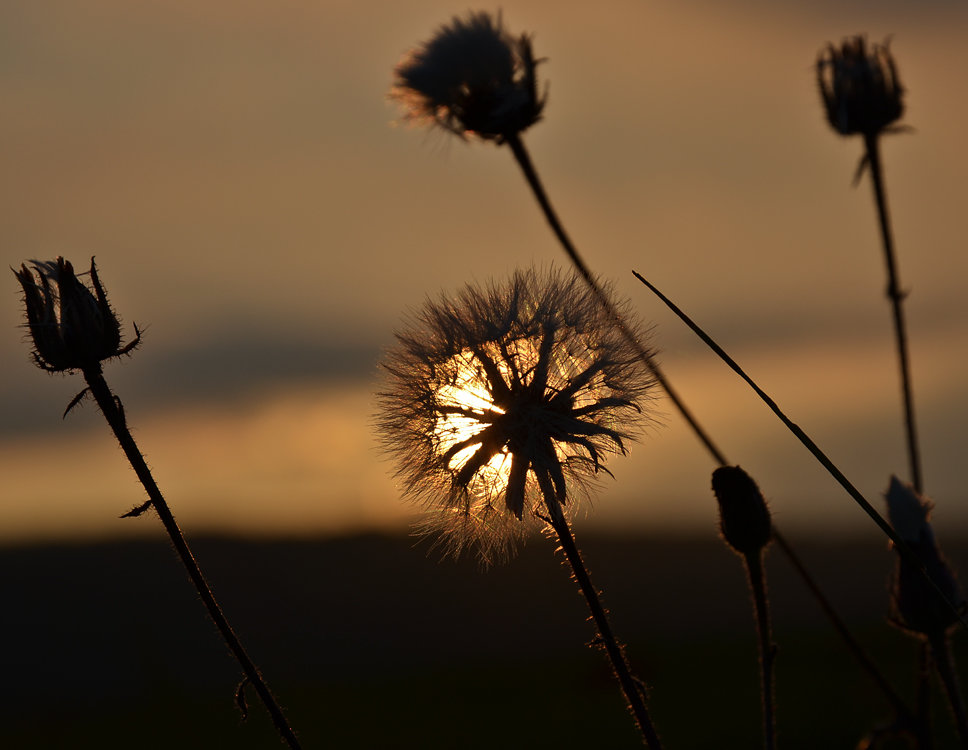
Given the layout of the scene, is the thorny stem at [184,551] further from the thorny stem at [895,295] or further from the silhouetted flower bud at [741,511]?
the thorny stem at [895,295]

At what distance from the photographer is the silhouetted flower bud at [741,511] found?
247 cm

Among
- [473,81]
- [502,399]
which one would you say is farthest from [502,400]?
[473,81]

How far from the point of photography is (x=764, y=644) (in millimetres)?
2502

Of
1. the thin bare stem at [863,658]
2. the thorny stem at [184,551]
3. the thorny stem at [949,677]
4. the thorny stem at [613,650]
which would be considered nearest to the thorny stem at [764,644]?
the thin bare stem at [863,658]

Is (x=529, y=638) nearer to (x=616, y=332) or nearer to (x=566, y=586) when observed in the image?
(x=566, y=586)

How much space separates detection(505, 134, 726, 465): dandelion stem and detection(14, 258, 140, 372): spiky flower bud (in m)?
1.18

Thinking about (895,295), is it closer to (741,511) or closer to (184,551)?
(741,511)

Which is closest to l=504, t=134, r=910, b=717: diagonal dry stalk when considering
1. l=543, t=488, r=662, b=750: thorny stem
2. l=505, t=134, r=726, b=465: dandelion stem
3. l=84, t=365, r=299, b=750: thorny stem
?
l=505, t=134, r=726, b=465: dandelion stem

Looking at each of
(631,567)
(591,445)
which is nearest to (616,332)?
(591,445)

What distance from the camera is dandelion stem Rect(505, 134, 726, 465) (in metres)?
2.57

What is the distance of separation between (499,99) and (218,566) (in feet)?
138

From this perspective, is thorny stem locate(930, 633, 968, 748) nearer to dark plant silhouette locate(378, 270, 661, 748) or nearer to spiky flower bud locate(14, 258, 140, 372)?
dark plant silhouette locate(378, 270, 661, 748)

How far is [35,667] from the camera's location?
105 ft

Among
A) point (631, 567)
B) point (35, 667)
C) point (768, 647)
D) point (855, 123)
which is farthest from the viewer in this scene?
point (631, 567)
